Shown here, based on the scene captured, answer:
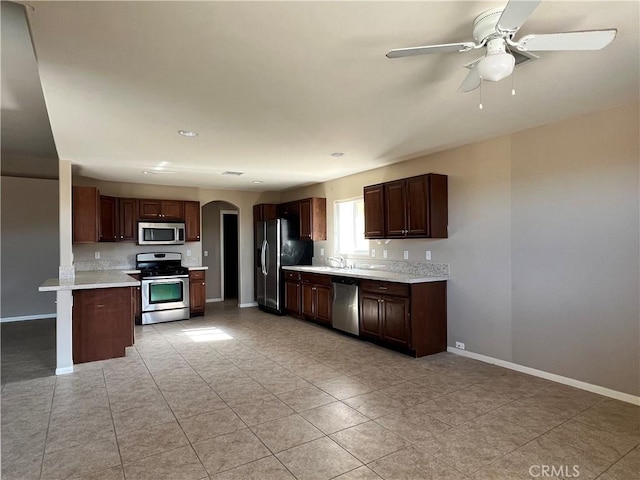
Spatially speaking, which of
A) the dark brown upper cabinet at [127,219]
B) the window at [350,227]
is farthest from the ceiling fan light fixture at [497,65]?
the dark brown upper cabinet at [127,219]

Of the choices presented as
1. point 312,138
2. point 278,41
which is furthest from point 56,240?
point 278,41

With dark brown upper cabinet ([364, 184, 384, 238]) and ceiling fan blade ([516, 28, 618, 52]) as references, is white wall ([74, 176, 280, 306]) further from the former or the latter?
ceiling fan blade ([516, 28, 618, 52])

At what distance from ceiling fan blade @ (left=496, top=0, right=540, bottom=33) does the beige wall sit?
2083 mm

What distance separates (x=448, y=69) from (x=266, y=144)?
229 cm

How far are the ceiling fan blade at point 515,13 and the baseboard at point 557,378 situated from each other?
3.00m

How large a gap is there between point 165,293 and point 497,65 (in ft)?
19.1

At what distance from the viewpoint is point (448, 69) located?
7.68 feet

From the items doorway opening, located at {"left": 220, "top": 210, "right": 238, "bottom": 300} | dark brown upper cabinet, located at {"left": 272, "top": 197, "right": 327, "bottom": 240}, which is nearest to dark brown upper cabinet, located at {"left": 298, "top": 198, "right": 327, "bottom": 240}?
dark brown upper cabinet, located at {"left": 272, "top": 197, "right": 327, "bottom": 240}

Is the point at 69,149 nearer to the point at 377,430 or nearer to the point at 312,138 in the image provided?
the point at 312,138

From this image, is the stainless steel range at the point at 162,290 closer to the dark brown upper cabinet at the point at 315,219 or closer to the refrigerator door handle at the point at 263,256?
the refrigerator door handle at the point at 263,256

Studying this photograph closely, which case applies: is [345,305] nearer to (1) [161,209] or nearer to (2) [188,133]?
(2) [188,133]

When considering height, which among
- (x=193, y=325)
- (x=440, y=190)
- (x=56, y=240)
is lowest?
(x=193, y=325)

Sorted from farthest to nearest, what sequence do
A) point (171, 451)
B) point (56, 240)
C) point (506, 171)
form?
1. point (56, 240)
2. point (506, 171)
3. point (171, 451)

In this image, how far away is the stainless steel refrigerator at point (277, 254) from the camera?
263 inches
